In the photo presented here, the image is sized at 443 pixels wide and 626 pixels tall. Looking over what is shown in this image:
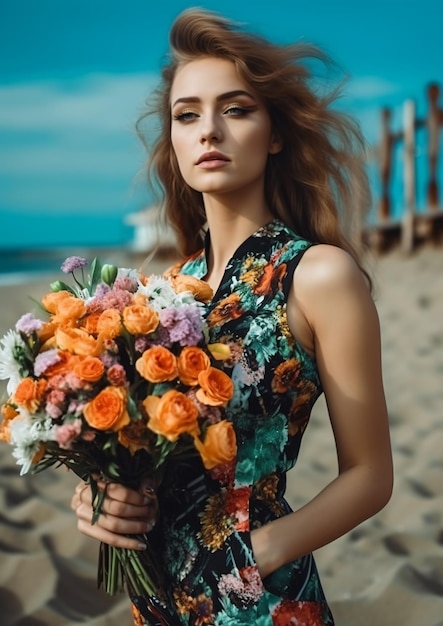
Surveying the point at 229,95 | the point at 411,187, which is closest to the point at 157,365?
the point at 229,95

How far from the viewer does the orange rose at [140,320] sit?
5.75 feet

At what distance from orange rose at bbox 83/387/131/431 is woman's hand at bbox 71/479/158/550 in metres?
0.20

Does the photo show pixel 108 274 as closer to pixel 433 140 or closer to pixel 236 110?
pixel 236 110

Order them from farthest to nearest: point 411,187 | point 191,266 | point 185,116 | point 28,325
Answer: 1. point 411,187
2. point 191,266
3. point 185,116
4. point 28,325

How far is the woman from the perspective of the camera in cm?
188

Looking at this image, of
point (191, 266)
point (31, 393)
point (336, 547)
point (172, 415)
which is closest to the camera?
point (172, 415)

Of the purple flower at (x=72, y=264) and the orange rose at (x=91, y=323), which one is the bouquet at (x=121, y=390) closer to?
the orange rose at (x=91, y=323)

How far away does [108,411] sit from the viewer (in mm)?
1670

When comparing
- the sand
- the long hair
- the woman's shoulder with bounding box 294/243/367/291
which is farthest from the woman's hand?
the sand

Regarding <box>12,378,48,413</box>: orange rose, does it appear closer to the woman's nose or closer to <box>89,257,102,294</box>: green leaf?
<box>89,257,102,294</box>: green leaf

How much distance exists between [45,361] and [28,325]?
0.12 m

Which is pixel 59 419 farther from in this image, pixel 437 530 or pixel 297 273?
pixel 437 530

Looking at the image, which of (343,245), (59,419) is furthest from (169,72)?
(59,419)

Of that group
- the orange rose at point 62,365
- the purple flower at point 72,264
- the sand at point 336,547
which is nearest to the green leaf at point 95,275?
the purple flower at point 72,264
